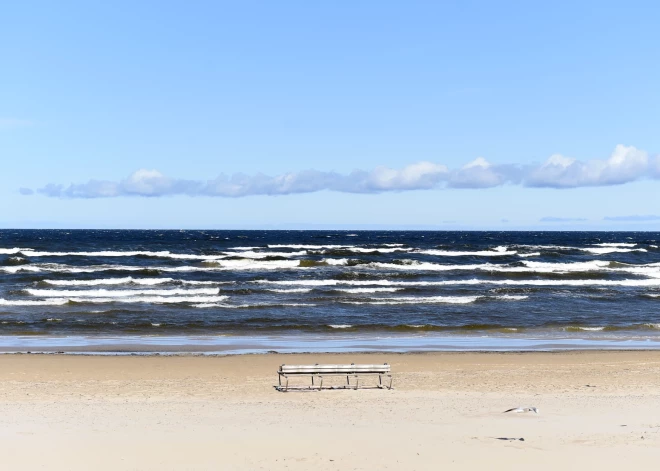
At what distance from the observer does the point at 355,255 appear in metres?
58.6

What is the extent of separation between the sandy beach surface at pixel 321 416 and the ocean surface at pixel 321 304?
12.1 ft

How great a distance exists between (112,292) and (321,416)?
24787 millimetres

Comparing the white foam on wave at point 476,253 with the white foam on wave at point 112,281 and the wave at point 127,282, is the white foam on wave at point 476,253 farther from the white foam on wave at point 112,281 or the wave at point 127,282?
the white foam on wave at point 112,281

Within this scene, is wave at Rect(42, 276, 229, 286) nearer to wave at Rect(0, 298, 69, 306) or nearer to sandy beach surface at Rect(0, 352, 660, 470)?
wave at Rect(0, 298, 69, 306)

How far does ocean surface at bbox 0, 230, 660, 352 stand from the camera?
869 inches

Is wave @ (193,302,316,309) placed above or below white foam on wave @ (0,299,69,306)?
below

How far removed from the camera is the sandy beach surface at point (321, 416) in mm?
9000

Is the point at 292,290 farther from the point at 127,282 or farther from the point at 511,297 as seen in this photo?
the point at 511,297

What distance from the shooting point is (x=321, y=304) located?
1191 inches

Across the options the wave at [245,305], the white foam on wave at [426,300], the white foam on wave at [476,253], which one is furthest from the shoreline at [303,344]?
the white foam on wave at [476,253]

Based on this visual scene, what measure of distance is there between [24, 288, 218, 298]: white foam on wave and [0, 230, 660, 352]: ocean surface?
4.1 inches

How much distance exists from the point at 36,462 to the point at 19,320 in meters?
18.0

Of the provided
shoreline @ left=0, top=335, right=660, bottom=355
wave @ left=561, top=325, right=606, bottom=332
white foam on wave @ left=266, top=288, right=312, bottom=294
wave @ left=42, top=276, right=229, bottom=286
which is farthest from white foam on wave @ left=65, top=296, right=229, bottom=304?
A: wave @ left=561, top=325, right=606, bottom=332

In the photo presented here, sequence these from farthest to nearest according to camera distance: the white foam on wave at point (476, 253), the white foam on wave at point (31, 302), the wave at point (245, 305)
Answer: the white foam on wave at point (476, 253) < the white foam on wave at point (31, 302) < the wave at point (245, 305)
